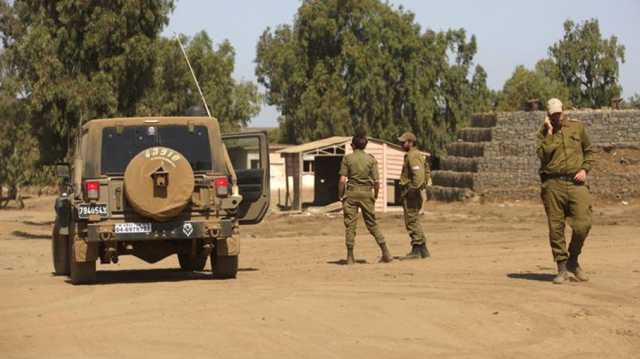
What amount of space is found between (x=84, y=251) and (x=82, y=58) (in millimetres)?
21374

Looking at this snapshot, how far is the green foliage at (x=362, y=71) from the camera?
7188 cm

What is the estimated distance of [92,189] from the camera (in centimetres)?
1358

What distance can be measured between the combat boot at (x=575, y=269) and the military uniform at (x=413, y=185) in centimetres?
404

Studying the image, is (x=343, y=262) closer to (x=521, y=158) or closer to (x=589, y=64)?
(x=521, y=158)

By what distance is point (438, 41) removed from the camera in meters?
75.5

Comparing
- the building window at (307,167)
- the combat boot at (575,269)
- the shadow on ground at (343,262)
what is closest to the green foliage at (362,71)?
the building window at (307,167)

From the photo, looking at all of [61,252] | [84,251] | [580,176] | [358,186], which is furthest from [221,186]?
[580,176]

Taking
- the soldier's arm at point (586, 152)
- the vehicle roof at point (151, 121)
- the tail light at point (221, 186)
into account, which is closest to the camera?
the soldier's arm at point (586, 152)

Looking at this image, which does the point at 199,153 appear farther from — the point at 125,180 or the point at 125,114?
the point at 125,114

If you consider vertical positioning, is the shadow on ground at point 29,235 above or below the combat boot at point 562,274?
below

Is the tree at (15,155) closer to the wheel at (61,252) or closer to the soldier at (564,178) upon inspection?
the wheel at (61,252)

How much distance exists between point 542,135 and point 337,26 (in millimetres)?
61246

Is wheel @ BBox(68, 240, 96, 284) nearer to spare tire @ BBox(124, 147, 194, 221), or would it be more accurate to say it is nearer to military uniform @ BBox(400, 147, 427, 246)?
Answer: spare tire @ BBox(124, 147, 194, 221)

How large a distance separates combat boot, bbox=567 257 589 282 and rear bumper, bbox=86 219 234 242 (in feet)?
13.0
